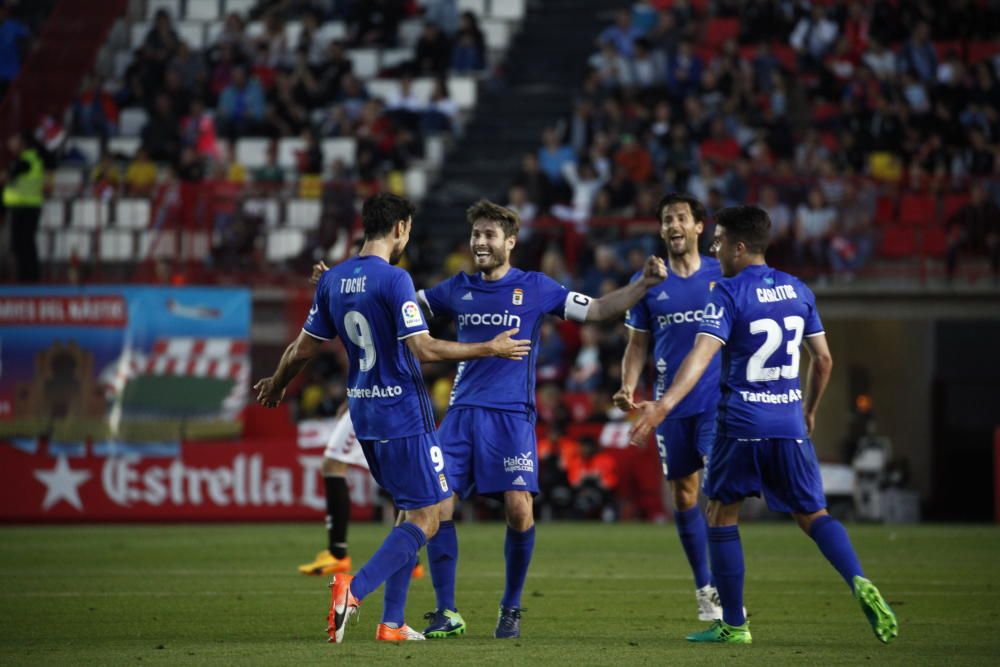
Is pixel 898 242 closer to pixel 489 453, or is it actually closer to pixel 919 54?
pixel 919 54

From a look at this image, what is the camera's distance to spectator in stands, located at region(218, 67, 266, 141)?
28859mm

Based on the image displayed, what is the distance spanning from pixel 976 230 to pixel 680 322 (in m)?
12.8

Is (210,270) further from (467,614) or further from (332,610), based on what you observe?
(332,610)

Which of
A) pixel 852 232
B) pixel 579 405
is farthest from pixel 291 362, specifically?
pixel 852 232

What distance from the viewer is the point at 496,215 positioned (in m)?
9.59

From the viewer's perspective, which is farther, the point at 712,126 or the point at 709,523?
the point at 712,126

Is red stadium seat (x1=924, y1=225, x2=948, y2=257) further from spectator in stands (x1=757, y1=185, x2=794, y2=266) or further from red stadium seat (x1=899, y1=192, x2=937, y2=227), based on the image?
spectator in stands (x1=757, y1=185, x2=794, y2=266)

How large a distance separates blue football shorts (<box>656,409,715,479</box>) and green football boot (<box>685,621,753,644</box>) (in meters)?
1.89

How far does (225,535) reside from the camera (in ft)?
62.1

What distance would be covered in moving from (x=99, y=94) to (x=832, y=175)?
13.5m

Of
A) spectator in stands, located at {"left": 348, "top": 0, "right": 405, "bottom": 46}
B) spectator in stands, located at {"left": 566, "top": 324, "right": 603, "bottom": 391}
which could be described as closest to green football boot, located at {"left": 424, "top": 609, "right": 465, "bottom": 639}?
spectator in stands, located at {"left": 566, "top": 324, "right": 603, "bottom": 391}

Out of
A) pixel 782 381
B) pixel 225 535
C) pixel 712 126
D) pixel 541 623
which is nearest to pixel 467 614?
pixel 541 623

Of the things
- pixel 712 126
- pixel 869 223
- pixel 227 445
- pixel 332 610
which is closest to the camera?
pixel 332 610

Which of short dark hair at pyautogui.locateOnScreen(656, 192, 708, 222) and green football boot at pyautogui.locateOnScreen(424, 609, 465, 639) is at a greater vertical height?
short dark hair at pyautogui.locateOnScreen(656, 192, 708, 222)
